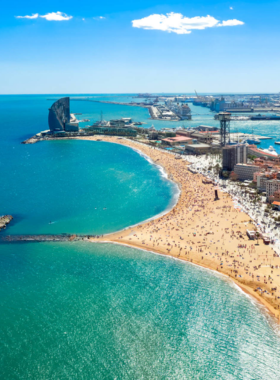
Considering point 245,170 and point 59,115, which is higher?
point 59,115

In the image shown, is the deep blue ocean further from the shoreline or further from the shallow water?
the shoreline

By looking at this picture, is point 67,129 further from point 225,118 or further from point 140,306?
point 140,306

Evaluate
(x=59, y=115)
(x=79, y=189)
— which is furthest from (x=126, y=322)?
(x=59, y=115)

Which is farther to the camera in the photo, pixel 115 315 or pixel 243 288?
pixel 243 288

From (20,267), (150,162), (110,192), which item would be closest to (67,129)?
(150,162)

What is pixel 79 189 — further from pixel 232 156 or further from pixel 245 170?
pixel 245 170

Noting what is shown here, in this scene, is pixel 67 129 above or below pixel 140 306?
above

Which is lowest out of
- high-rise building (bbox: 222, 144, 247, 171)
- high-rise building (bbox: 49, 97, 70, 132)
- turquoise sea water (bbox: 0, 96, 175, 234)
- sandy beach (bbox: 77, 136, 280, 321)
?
sandy beach (bbox: 77, 136, 280, 321)

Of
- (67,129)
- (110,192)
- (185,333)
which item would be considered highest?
(67,129)

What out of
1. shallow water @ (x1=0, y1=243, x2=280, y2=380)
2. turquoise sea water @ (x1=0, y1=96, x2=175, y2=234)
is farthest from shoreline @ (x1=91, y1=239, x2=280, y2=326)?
turquoise sea water @ (x1=0, y1=96, x2=175, y2=234)
